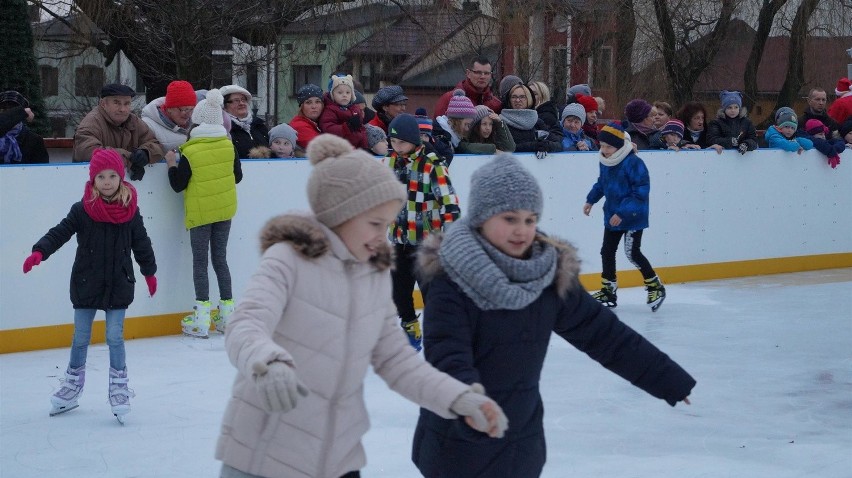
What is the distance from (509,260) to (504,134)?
19.4 ft

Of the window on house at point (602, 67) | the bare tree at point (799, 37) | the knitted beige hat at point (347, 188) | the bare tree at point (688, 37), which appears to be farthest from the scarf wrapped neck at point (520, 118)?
the window on house at point (602, 67)

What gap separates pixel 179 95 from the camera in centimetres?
707

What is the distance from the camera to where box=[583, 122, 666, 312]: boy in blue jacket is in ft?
25.8

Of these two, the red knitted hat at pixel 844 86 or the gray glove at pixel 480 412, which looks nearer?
the gray glove at pixel 480 412

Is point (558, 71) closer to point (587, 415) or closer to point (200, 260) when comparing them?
point (200, 260)

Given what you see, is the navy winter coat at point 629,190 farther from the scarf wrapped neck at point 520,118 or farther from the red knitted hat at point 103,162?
the red knitted hat at point 103,162

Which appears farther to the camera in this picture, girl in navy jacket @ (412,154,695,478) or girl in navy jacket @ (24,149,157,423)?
girl in navy jacket @ (24,149,157,423)

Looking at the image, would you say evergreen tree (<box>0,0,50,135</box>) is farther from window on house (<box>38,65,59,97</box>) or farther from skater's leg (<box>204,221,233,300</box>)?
window on house (<box>38,65,59,97</box>)

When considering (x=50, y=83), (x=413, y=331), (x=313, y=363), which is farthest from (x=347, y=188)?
(x=50, y=83)

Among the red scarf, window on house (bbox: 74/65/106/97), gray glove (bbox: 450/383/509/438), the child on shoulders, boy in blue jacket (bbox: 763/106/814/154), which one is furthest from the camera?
window on house (bbox: 74/65/106/97)

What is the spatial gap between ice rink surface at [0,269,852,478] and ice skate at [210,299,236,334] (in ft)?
0.49

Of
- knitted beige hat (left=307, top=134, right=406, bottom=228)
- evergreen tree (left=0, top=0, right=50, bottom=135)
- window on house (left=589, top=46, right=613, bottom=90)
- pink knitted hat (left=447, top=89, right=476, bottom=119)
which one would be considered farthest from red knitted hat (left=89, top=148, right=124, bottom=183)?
window on house (left=589, top=46, right=613, bottom=90)

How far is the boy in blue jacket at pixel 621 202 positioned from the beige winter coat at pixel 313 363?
5.60 meters

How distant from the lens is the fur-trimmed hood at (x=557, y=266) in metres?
2.67
